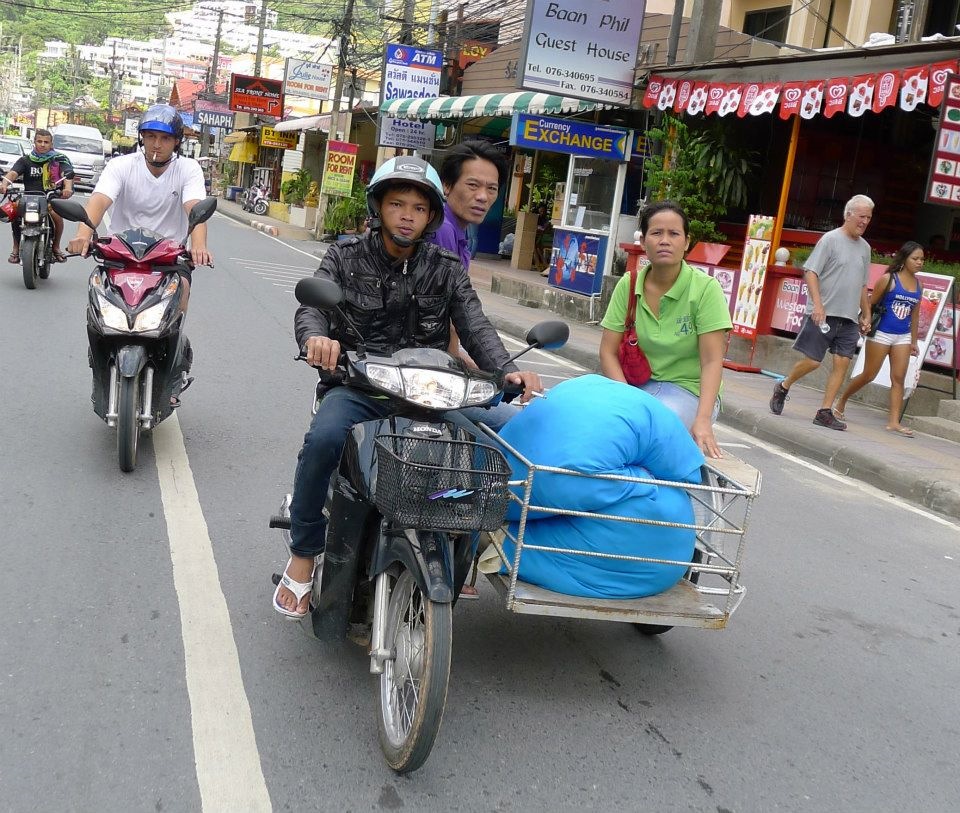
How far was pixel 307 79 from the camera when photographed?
1337 inches

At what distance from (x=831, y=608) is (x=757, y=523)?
1.32m

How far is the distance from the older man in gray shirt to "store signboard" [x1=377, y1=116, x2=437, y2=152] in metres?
16.8

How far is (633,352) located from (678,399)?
287 millimetres

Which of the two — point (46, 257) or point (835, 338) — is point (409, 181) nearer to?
point (835, 338)

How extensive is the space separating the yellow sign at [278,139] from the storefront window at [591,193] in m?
28.7

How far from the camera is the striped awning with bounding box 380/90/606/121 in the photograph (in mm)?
16500

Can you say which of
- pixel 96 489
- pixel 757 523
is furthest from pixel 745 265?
pixel 96 489

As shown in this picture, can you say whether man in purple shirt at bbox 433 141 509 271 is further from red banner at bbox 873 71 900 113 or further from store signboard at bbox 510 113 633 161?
store signboard at bbox 510 113 633 161

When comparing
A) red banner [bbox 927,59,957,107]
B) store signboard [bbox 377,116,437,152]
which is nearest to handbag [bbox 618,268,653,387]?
red banner [bbox 927,59,957,107]

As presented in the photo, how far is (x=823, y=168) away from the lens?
14727 millimetres

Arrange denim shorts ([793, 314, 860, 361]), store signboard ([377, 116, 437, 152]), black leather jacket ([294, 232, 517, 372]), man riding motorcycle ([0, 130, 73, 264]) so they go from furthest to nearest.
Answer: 1. store signboard ([377, 116, 437, 152])
2. man riding motorcycle ([0, 130, 73, 264])
3. denim shorts ([793, 314, 860, 361])
4. black leather jacket ([294, 232, 517, 372])

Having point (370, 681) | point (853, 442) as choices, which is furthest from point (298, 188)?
point (370, 681)

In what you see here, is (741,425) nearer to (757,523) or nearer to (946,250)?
(757,523)

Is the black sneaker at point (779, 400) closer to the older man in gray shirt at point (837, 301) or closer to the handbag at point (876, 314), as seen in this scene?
the older man in gray shirt at point (837, 301)
